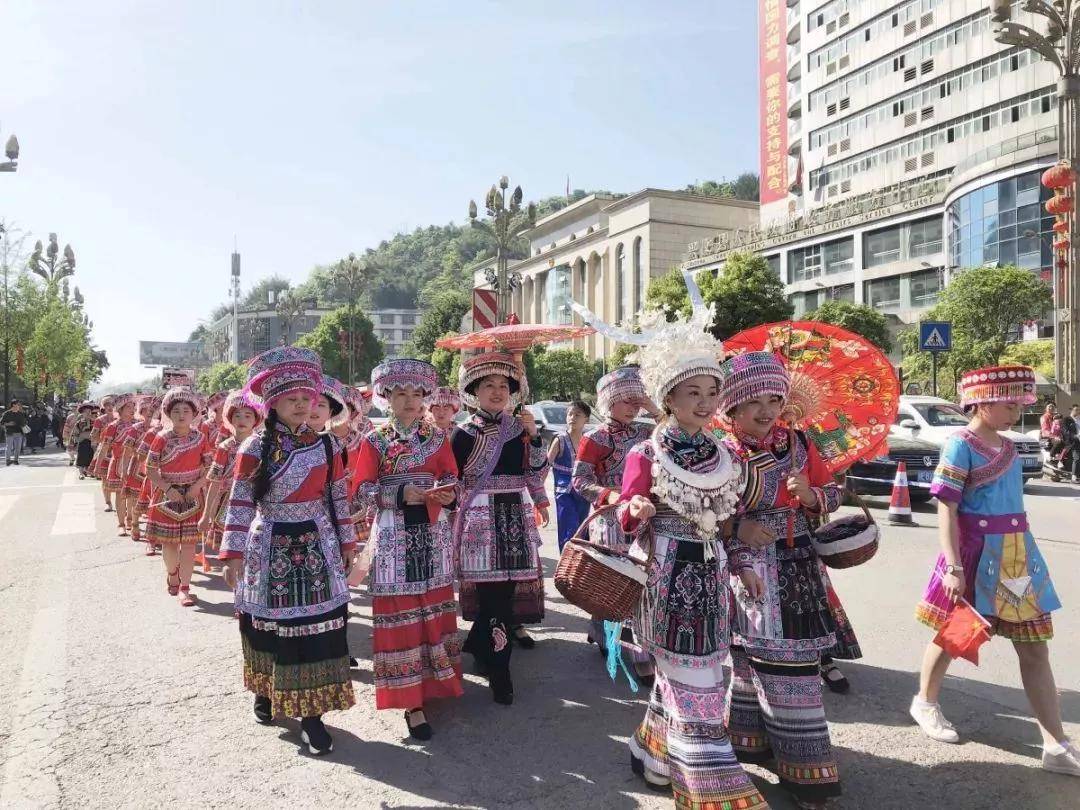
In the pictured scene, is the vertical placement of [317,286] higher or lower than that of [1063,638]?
higher

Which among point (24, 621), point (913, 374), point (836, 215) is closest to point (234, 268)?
point (836, 215)

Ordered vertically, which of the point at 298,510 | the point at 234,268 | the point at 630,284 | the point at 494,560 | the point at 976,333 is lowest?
the point at 494,560

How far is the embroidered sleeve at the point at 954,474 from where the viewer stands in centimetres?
394

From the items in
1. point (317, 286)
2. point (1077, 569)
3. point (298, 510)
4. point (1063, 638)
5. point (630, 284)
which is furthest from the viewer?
point (317, 286)

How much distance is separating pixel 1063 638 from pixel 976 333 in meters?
24.8

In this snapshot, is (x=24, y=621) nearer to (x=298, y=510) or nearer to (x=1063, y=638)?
(x=298, y=510)

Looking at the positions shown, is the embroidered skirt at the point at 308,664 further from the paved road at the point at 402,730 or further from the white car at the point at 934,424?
the white car at the point at 934,424

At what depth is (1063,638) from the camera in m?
5.86

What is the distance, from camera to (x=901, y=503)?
1143cm

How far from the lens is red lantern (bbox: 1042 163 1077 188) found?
65.0ft

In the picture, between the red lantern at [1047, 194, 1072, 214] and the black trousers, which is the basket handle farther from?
the red lantern at [1047, 194, 1072, 214]

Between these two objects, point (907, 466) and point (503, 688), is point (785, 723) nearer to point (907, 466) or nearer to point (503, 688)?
point (503, 688)

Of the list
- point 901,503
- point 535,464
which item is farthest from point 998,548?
point 901,503

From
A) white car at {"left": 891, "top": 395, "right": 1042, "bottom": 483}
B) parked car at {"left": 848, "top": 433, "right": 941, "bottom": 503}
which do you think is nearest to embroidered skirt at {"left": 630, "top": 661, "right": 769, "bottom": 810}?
parked car at {"left": 848, "top": 433, "right": 941, "bottom": 503}
